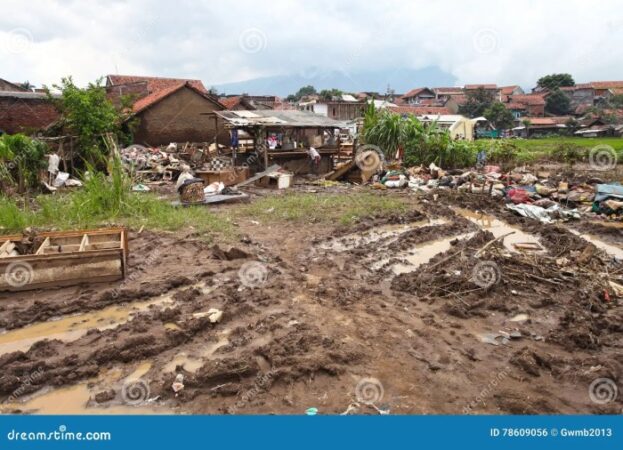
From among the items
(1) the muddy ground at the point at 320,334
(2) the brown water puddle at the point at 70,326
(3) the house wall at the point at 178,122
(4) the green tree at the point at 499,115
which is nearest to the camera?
(1) the muddy ground at the point at 320,334

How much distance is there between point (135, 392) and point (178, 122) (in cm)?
2231

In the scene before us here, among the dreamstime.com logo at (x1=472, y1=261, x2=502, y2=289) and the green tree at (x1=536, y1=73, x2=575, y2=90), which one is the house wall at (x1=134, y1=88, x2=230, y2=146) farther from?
the green tree at (x1=536, y1=73, x2=575, y2=90)

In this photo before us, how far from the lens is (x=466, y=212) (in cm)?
1161

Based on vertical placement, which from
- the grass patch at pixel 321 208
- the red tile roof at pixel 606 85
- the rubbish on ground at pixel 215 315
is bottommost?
the rubbish on ground at pixel 215 315

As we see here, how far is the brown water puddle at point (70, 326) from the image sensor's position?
14.8 ft

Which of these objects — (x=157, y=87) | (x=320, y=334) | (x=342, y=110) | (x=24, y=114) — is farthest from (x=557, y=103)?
(x=320, y=334)

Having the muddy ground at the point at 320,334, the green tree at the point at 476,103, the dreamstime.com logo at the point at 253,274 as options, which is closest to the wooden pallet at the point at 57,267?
the muddy ground at the point at 320,334

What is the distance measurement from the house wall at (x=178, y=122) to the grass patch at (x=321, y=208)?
11.9 m

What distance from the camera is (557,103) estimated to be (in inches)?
2164

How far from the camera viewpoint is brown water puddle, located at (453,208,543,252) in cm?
837

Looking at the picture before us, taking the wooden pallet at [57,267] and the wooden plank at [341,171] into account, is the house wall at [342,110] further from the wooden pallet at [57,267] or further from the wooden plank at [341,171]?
the wooden pallet at [57,267]

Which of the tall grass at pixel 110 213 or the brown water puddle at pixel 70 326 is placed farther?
the tall grass at pixel 110 213

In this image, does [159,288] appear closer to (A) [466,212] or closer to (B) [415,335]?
(B) [415,335]

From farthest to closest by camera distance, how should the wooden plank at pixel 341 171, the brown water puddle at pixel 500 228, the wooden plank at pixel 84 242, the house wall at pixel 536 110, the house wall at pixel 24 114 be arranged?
the house wall at pixel 536 110 < the house wall at pixel 24 114 < the wooden plank at pixel 341 171 < the brown water puddle at pixel 500 228 < the wooden plank at pixel 84 242
